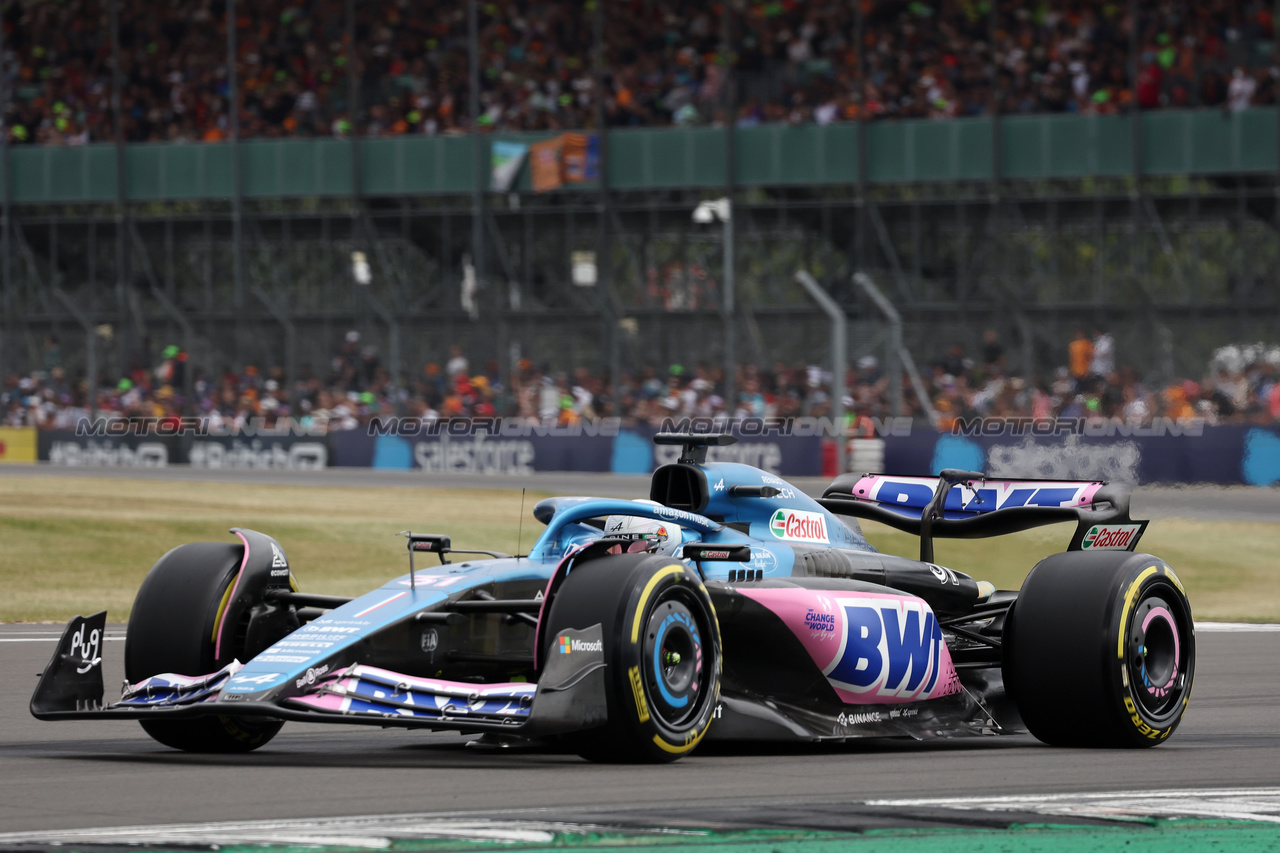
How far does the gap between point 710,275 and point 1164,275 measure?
339 inches

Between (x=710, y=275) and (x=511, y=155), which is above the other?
(x=511, y=155)

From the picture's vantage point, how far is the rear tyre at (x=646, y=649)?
6562 mm

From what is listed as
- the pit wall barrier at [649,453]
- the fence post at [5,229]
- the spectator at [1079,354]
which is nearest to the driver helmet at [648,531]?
the pit wall barrier at [649,453]

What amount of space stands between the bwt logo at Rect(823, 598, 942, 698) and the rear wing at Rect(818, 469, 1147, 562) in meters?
1.19

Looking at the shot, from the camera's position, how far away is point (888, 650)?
7.85m

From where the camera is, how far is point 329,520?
24.5 meters

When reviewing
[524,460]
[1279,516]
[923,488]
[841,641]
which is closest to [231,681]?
[841,641]

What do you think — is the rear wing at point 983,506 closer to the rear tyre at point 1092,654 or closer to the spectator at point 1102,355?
the rear tyre at point 1092,654

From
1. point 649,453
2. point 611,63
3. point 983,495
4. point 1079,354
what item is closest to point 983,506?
point 983,495

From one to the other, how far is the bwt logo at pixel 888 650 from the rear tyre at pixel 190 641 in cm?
245

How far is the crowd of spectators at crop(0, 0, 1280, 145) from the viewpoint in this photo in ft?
116

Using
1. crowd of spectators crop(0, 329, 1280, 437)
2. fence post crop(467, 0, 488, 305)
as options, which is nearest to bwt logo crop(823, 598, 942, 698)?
crowd of spectators crop(0, 329, 1280, 437)

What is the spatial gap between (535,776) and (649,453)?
27192 millimetres

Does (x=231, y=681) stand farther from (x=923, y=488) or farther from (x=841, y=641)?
(x=923, y=488)
